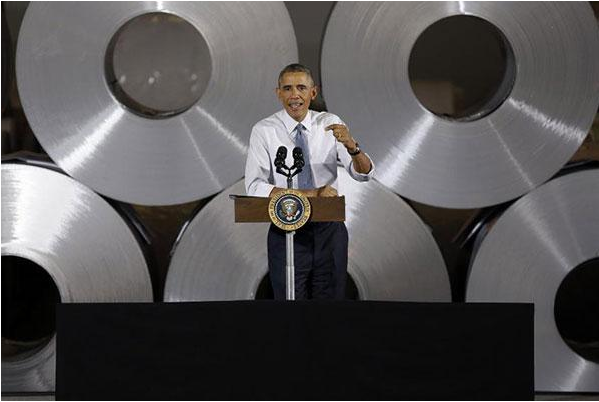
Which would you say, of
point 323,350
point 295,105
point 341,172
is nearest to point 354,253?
point 341,172

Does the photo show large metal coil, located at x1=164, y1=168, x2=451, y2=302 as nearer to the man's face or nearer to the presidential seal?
the man's face

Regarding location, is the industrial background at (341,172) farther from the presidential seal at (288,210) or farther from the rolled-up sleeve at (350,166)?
Answer: the presidential seal at (288,210)

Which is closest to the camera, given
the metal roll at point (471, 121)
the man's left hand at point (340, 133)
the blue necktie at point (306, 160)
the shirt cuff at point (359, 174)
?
the man's left hand at point (340, 133)

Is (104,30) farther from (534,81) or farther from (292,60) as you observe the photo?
(534,81)

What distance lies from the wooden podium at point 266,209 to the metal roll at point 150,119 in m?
0.93

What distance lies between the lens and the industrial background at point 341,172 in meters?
3.30

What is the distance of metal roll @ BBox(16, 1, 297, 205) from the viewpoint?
3297 millimetres

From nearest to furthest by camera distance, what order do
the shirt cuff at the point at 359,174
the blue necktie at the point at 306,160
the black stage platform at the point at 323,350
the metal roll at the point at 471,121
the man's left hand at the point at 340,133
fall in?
1. the black stage platform at the point at 323,350
2. the man's left hand at the point at 340,133
3. the shirt cuff at the point at 359,174
4. the blue necktie at the point at 306,160
5. the metal roll at the point at 471,121

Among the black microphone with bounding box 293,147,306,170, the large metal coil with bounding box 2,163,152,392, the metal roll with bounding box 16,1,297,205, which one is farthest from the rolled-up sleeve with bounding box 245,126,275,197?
the large metal coil with bounding box 2,163,152,392

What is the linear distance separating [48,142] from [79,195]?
0.20 m

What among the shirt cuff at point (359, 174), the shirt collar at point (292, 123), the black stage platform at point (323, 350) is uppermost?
the shirt collar at point (292, 123)

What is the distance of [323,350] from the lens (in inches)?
82.3

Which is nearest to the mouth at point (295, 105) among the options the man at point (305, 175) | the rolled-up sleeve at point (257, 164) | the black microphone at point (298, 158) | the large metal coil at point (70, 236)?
the man at point (305, 175)

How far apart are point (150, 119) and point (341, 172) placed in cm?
64
